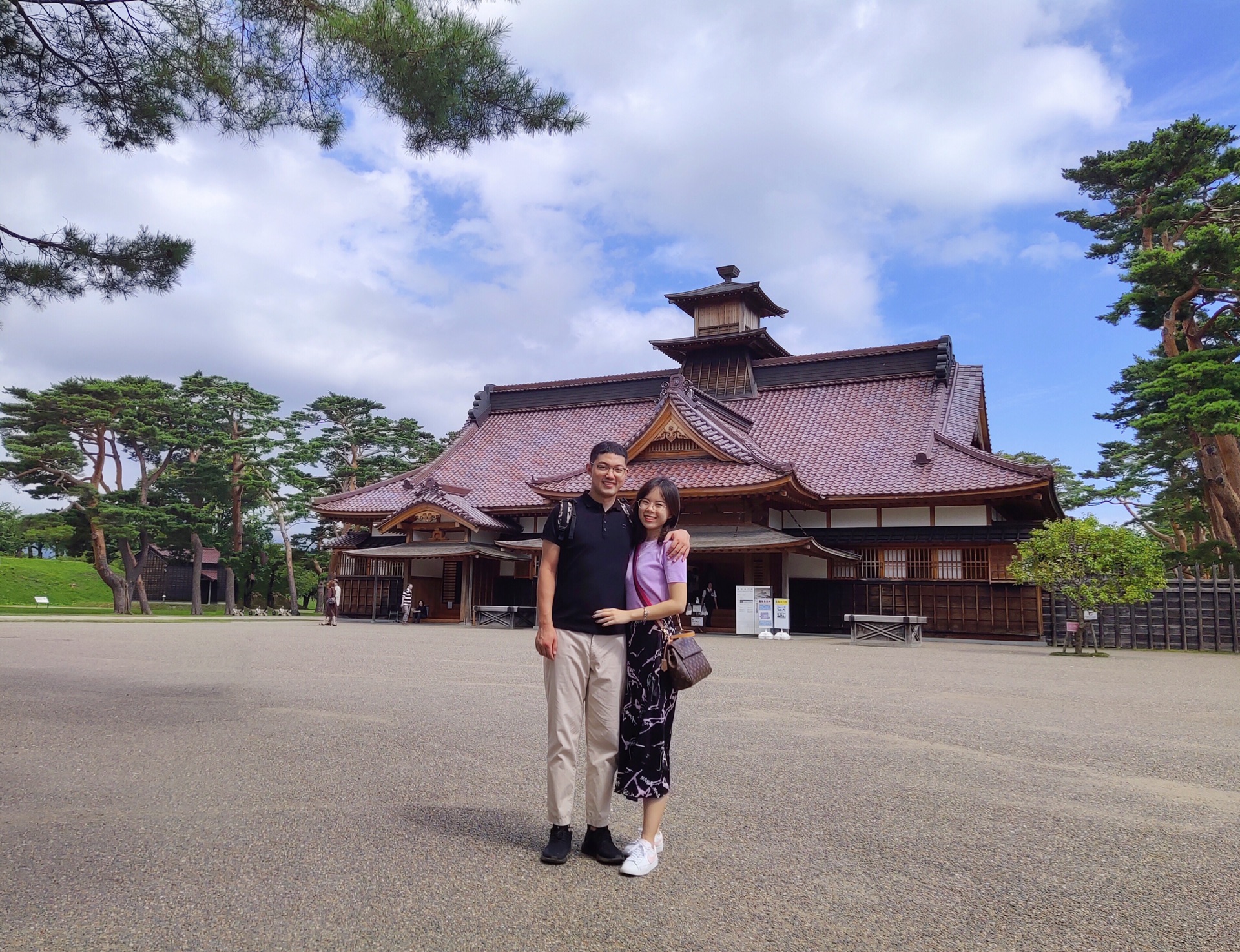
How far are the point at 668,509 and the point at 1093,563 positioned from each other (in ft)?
48.2

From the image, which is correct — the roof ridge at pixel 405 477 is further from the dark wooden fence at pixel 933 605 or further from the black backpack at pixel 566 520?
the black backpack at pixel 566 520

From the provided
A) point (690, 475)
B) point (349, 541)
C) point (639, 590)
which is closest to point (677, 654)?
point (639, 590)

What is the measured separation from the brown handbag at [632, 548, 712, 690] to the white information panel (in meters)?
16.6

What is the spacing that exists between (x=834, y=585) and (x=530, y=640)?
28.3 feet

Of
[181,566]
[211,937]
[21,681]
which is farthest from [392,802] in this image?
[181,566]

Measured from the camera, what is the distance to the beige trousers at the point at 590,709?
3.46 meters

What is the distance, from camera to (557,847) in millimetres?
3361

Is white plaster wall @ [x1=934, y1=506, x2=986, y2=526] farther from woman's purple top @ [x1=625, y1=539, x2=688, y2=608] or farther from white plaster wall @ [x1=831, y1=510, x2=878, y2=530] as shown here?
woman's purple top @ [x1=625, y1=539, x2=688, y2=608]

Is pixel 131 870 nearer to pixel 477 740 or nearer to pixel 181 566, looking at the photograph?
pixel 477 740

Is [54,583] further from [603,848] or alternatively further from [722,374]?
[603,848]

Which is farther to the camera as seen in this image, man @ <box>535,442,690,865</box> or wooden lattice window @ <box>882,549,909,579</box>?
wooden lattice window @ <box>882,549,909,579</box>

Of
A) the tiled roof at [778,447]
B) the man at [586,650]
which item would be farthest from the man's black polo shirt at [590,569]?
the tiled roof at [778,447]

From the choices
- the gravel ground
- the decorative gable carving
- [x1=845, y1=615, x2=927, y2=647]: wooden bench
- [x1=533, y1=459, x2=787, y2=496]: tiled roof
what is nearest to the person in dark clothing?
[x1=533, y1=459, x2=787, y2=496]: tiled roof

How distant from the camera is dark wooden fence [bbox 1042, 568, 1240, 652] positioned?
59.3ft
